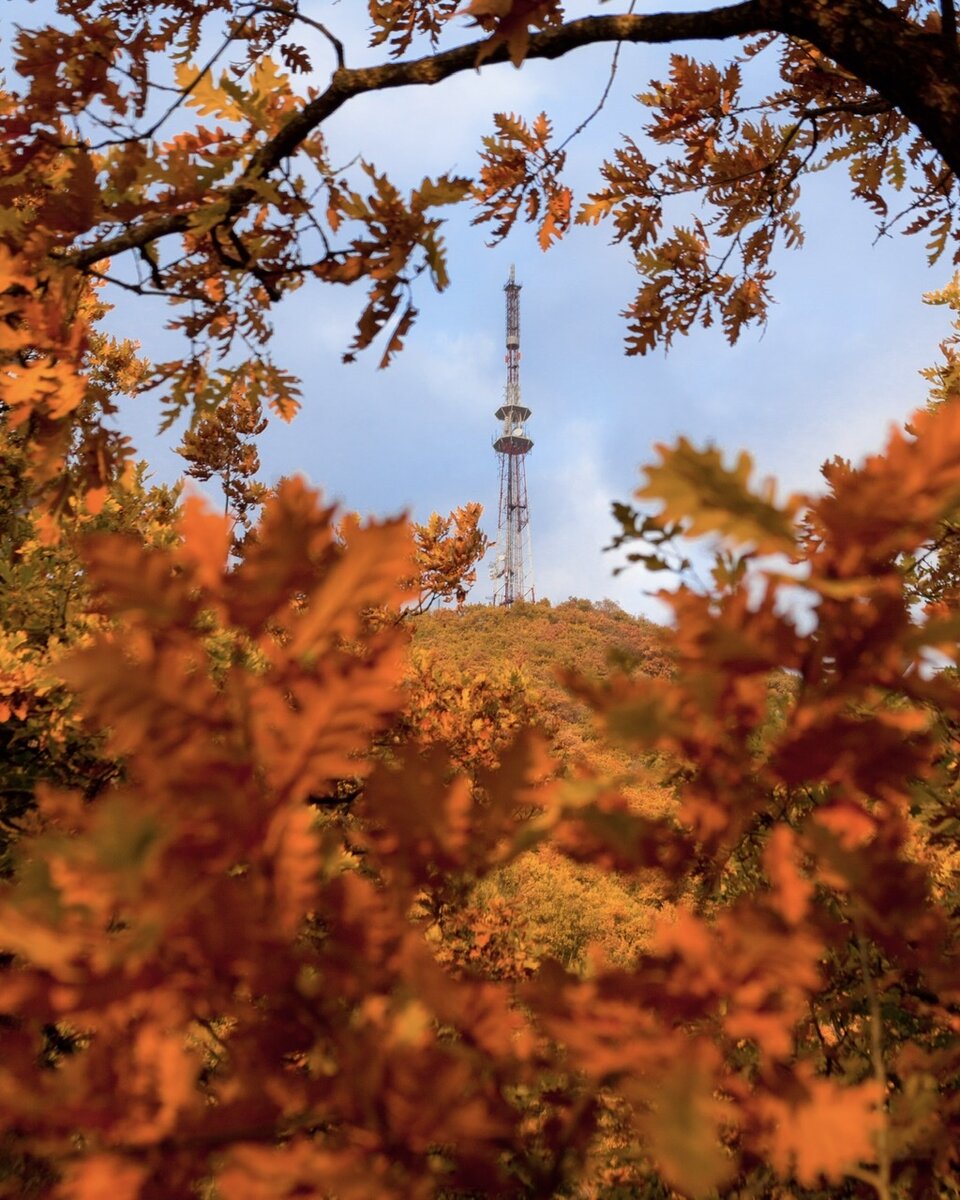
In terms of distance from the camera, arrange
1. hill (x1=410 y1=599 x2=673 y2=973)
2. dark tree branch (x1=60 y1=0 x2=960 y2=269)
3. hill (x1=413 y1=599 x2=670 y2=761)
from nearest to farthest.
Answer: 1. dark tree branch (x1=60 y1=0 x2=960 y2=269)
2. hill (x1=410 y1=599 x2=673 y2=973)
3. hill (x1=413 y1=599 x2=670 y2=761)

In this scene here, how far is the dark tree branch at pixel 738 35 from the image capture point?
1449 mm

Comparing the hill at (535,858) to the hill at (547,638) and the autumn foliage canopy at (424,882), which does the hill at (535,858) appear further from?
the hill at (547,638)

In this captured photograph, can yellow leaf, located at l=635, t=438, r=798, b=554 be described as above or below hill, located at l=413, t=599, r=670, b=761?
below

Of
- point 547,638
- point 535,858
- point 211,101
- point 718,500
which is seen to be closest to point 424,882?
point 718,500

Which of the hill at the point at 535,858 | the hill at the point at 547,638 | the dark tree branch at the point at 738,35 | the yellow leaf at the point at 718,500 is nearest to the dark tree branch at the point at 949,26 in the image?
the dark tree branch at the point at 738,35

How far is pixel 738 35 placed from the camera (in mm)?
1635

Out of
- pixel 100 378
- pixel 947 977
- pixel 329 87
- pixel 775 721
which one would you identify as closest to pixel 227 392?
pixel 329 87

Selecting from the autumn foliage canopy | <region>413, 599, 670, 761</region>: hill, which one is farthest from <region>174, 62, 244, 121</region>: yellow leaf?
<region>413, 599, 670, 761</region>: hill

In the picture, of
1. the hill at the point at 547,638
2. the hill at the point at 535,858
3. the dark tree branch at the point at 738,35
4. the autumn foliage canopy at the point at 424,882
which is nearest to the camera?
the autumn foliage canopy at the point at 424,882

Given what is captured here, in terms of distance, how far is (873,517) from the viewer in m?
0.58

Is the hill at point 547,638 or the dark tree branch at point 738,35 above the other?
the hill at point 547,638

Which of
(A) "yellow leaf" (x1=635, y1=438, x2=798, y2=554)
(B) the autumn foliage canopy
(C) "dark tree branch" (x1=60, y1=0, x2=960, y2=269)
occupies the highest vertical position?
(C) "dark tree branch" (x1=60, y1=0, x2=960, y2=269)

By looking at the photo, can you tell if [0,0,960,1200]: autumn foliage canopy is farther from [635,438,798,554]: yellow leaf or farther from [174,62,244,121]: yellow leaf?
[174,62,244,121]: yellow leaf

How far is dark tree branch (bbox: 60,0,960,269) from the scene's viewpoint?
1.45 m
